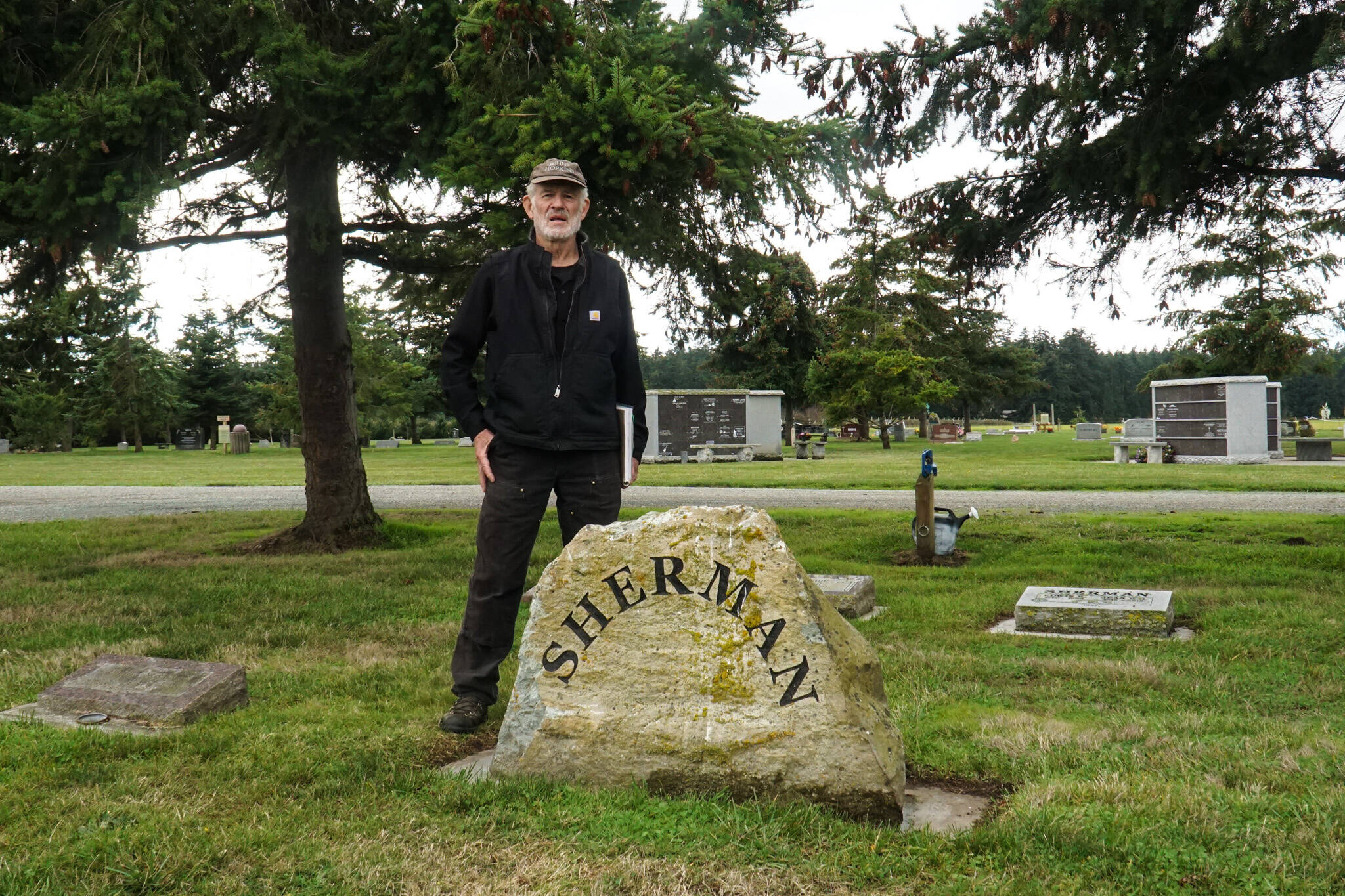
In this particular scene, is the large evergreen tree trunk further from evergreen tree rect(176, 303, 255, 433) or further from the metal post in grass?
evergreen tree rect(176, 303, 255, 433)

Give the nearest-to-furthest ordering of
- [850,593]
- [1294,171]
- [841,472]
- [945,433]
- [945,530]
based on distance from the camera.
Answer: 1. [850,593]
2. [1294,171]
3. [945,530]
4. [841,472]
5. [945,433]

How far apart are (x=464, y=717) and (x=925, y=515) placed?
605 centimetres

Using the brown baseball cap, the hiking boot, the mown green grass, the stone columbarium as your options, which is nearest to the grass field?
the mown green grass

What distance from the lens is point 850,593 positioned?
6848 mm

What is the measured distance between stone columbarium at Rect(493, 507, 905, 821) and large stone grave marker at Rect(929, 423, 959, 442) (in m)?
50.7

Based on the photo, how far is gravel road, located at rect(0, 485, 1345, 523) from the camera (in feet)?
46.0

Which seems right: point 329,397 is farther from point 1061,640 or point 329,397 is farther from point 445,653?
point 1061,640

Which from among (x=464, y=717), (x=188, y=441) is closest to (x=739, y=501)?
(x=464, y=717)

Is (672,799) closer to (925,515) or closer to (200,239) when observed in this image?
(925,515)

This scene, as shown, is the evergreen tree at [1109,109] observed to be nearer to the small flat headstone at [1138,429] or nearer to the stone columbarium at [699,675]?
the stone columbarium at [699,675]

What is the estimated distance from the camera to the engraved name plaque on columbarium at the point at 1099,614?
613 cm

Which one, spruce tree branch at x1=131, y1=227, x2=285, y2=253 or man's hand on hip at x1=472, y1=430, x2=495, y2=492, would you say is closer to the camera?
man's hand on hip at x1=472, y1=430, x2=495, y2=492

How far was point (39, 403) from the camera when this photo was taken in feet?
156

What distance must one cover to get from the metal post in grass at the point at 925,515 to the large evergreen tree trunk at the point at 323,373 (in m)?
5.36
